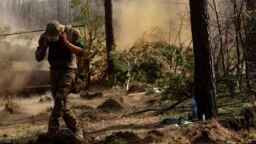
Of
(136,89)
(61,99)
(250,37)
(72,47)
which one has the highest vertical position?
(250,37)

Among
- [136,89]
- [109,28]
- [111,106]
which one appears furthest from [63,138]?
[109,28]

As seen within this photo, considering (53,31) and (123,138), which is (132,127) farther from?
(53,31)

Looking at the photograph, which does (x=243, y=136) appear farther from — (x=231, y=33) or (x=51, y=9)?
(x=51, y=9)

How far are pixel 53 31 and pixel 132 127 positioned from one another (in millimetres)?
2210

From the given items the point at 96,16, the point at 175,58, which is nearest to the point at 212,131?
the point at 175,58

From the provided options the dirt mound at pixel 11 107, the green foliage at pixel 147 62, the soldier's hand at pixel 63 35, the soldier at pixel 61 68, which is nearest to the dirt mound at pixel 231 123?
the soldier at pixel 61 68

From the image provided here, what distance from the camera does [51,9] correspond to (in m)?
32.8

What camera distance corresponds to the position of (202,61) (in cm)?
784

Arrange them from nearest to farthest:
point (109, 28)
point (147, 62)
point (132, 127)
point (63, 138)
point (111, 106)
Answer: point (63, 138) → point (132, 127) → point (111, 106) → point (147, 62) → point (109, 28)

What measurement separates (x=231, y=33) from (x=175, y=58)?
3.84 meters

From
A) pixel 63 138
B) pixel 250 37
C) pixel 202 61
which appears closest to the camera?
pixel 63 138

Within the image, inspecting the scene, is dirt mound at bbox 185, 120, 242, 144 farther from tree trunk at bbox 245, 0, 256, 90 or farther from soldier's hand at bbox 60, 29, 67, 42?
tree trunk at bbox 245, 0, 256, 90

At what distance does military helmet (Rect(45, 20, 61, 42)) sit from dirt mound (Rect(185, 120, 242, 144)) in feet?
7.42

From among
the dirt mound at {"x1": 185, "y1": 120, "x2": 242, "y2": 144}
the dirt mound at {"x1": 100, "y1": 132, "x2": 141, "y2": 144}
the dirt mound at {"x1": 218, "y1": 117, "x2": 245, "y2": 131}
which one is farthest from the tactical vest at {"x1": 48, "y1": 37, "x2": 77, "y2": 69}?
the dirt mound at {"x1": 218, "y1": 117, "x2": 245, "y2": 131}
